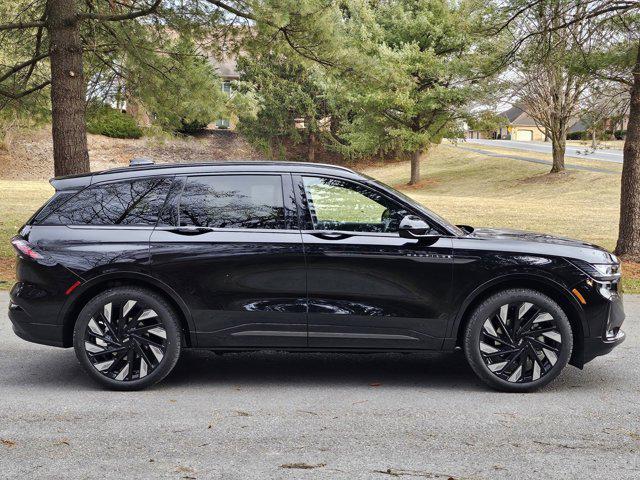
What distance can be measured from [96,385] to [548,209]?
952 inches

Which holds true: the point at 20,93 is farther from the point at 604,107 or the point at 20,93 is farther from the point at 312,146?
the point at 312,146

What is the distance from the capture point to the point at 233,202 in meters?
5.84

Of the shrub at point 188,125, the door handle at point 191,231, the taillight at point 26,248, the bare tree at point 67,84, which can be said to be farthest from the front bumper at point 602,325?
the shrub at point 188,125

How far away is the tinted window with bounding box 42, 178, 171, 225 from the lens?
586cm

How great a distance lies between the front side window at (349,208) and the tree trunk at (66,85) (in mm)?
7413

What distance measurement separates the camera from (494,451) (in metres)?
4.43

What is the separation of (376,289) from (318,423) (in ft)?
3.79

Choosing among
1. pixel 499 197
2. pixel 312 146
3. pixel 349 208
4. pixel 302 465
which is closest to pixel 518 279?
pixel 349 208

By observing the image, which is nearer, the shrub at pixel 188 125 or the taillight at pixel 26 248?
the taillight at pixel 26 248

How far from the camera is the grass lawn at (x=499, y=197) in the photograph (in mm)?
20305

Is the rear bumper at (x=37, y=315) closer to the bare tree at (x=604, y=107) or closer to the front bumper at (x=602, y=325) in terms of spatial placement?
the front bumper at (x=602, y=325)

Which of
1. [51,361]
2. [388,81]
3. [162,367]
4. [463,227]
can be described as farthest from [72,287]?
[388,81]

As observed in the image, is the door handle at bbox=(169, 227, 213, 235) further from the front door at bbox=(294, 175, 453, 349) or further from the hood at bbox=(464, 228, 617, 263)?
the hood at bbox=(464, 228, 617, 263)

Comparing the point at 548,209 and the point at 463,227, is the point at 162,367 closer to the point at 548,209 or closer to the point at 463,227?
the point at 463,227
